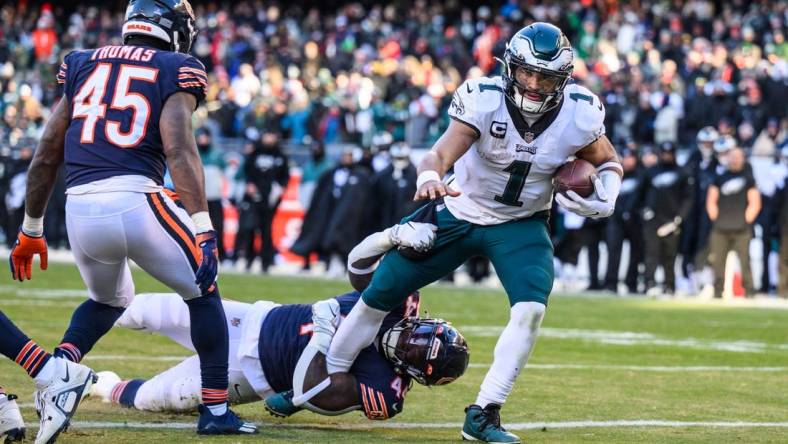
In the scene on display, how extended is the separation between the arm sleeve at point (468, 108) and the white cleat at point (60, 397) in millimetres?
1767

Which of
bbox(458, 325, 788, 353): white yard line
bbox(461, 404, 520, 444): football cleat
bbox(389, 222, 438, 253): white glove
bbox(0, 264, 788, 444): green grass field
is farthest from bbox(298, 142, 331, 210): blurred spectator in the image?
bbox(461, 404, 520, 444): football cleat

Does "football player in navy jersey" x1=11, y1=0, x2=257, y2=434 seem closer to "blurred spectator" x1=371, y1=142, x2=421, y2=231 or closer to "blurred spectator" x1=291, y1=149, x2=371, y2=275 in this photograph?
"blurred spectator" x1=371, y1=142, x2=421, y2=231

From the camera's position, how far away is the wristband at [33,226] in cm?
539

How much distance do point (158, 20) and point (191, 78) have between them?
0.36 metres

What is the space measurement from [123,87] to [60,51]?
2548cm

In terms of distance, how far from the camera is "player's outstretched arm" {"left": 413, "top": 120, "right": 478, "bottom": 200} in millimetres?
5230

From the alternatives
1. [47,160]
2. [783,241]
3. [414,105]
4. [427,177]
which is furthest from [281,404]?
[414,105]

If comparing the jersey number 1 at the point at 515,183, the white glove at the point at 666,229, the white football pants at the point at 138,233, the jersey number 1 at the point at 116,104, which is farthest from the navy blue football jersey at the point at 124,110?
the white glove at the point at 666,229

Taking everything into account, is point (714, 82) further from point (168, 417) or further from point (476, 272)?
point (168, 417)

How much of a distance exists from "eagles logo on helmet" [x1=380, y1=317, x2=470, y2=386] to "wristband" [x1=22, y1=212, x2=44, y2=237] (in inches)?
57.5

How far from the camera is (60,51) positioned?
97.0 ft

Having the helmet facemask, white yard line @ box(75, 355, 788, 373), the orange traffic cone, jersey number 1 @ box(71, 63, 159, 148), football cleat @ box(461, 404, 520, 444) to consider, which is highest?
the helmet facemask

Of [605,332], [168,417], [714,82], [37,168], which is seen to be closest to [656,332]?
[605,332]

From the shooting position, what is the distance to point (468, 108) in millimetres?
5539
